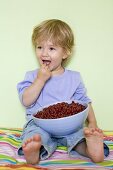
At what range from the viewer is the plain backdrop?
1406 mm

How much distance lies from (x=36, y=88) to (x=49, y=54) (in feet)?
0.50

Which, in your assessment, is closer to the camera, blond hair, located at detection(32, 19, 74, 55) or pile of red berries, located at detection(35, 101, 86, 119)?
pile of red berries, located at detection(35, 101, 86, 119)

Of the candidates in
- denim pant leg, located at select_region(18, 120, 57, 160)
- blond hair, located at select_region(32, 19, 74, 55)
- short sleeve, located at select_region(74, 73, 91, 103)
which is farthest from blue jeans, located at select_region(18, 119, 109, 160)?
blond hair, located at select_region(32, 19, 74, 55)

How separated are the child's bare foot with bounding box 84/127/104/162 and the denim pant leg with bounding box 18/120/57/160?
0.46 ft

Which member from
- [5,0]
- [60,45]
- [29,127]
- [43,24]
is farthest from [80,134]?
[5,0]

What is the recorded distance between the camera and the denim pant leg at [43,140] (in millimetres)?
1070

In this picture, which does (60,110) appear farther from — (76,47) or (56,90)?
(76,47)

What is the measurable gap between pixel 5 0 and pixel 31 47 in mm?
236

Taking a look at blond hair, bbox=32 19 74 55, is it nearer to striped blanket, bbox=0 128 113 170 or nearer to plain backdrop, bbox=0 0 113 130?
plain backdrop, bbox=0 0 113 130

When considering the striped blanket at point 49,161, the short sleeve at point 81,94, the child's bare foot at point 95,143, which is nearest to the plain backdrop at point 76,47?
the short sleeve at point 81,94

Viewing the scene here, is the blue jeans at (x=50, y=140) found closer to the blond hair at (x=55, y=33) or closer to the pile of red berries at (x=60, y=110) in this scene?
the pile of red berries at (x=60, y=110)

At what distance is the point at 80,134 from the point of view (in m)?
1.13

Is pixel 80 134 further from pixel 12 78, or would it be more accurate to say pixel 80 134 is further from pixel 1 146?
pixel 12 78

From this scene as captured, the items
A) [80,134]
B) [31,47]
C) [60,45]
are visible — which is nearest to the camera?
[80,134]
